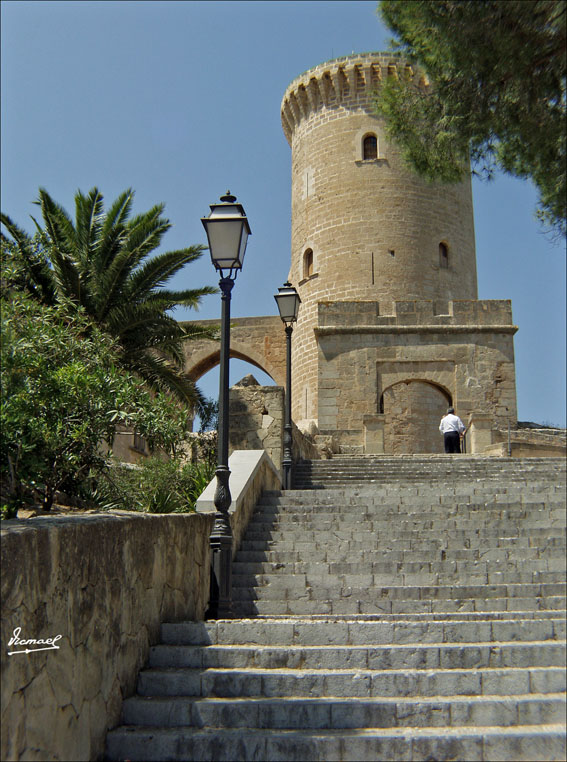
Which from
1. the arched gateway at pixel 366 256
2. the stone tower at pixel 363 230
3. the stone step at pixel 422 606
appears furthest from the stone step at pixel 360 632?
the stone tower at pixel 363 230

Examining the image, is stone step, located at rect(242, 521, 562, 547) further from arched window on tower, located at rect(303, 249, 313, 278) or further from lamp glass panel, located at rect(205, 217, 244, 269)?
arched window on tower, located at rect(303, 249, 313, 278)

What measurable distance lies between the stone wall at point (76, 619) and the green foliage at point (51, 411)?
7.51ft

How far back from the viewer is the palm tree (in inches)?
526

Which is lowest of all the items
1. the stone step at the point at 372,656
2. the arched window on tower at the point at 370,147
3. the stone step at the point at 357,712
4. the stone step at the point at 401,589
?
the stone step at the point at 357,712

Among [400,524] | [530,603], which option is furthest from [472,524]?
[530,603]

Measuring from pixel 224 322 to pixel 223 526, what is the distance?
1.68m

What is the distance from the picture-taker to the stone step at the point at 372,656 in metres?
4.50

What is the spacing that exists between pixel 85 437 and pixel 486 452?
9978 mm

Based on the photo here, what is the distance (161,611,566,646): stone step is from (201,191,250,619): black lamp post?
1.09m

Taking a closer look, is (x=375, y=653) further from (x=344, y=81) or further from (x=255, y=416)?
(x=344, y=81)

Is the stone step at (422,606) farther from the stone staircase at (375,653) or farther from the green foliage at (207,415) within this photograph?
the green foliage at (207,415)

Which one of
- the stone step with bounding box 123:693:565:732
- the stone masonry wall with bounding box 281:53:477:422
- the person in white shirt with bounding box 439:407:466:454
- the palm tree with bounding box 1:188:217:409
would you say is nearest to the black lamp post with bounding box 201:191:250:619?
the stone step with bounding box 123:693:565:732

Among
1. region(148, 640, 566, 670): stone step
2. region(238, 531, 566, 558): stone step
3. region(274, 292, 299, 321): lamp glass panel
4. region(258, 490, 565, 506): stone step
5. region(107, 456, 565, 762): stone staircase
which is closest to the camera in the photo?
region(107, 456, 565, 762): stone staircase

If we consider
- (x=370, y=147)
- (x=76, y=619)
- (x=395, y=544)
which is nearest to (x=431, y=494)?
(x=395, y=544)
